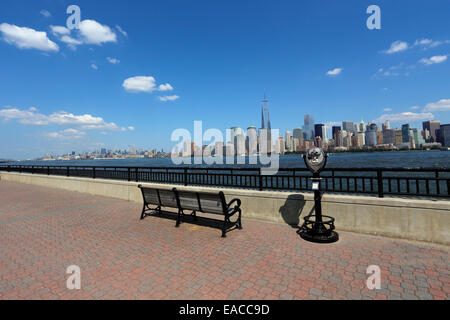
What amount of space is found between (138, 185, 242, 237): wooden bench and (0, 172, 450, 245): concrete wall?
2.51 ft

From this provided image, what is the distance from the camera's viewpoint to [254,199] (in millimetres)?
6531

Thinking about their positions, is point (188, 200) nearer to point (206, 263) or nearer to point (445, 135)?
point (206, 263)

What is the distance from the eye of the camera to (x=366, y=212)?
5074 millimetres

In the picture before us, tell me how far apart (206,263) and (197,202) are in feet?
6.52

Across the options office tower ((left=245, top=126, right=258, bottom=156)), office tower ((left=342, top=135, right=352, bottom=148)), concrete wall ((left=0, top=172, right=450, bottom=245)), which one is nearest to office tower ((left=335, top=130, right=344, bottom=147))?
office tower ((left=342, top=135, right=352, bottom=148))

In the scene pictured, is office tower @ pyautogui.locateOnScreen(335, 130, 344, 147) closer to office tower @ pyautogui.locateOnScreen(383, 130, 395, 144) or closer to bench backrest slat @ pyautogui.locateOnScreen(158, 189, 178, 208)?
office tower @ pyautogui.locateOnScreen(383, 130, 395, 144)

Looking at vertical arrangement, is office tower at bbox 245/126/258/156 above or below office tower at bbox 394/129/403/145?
below

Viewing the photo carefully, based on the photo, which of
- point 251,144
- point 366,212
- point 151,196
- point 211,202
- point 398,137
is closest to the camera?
point 366,212

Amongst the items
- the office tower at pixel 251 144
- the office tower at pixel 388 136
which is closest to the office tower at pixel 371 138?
the office tower at pixel 388 136

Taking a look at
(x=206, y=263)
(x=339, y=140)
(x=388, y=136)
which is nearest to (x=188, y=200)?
(x=206, y=263)

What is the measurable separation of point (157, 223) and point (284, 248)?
3536 mm

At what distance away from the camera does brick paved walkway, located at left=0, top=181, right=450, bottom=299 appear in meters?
3.13

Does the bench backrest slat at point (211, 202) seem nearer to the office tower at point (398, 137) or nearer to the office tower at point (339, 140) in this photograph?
the office tower at point (339, 140)
